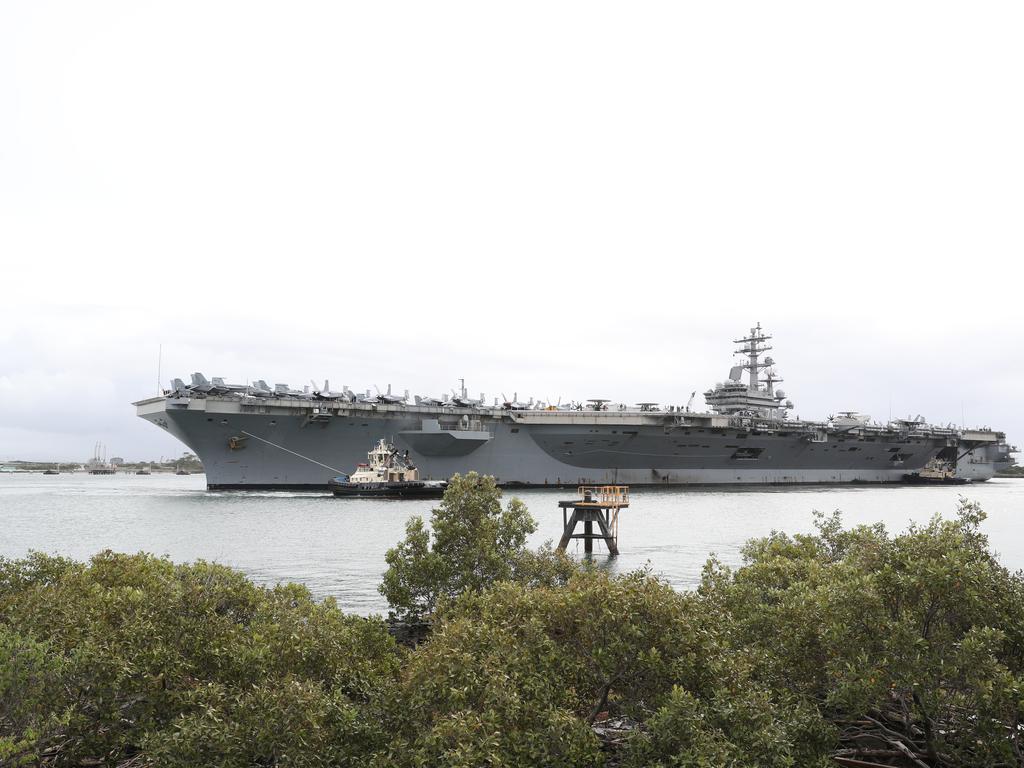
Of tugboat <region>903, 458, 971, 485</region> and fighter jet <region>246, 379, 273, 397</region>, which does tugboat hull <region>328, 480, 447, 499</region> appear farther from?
tugboat <region>903, 458, 971, 485</region>

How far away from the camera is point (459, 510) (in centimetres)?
955

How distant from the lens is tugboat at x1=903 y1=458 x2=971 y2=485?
185 feet

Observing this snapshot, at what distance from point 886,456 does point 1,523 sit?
49.7m

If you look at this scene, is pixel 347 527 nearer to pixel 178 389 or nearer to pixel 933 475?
pixel 178 389

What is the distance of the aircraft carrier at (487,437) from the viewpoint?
35750mm

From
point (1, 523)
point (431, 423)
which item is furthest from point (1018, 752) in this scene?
point (431, 423)

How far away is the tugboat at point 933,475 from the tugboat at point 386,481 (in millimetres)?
36255

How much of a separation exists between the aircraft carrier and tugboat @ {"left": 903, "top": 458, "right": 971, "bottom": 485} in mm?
7320

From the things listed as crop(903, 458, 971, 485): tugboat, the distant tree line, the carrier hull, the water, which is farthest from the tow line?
crop(903, 458, 971, 485): tugboat

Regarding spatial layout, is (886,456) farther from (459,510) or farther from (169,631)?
(169,631)

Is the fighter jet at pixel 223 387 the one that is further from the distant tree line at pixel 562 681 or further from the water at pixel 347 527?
the distant tree line at pixel 562 681

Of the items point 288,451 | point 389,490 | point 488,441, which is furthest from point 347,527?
point 488,441

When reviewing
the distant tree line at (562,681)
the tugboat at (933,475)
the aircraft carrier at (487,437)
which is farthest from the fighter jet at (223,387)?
the tugboat at (933,475)

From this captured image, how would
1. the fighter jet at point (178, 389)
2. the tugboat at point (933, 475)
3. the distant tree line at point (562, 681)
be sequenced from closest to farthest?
the distant tree line at point (562, 681), the fighter jet at point (178, 389), the tugboat at point (933, 475)
